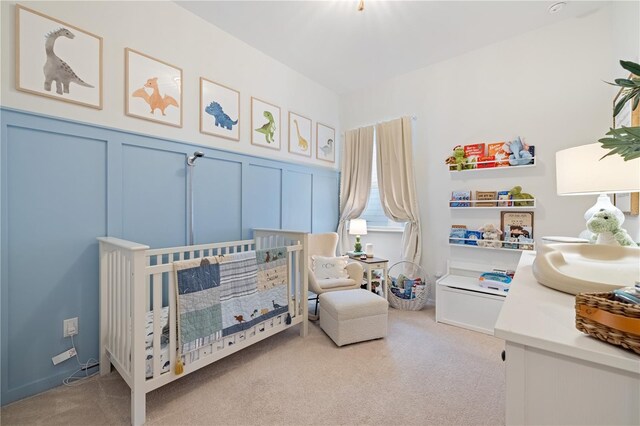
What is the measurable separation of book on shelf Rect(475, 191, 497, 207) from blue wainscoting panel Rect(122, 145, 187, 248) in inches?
111

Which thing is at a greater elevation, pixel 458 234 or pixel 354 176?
pixel 354 176

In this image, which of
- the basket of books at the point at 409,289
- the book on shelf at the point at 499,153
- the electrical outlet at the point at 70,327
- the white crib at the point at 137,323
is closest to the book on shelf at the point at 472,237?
the basket of books at the point at 409,289

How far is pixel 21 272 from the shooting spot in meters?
1.59

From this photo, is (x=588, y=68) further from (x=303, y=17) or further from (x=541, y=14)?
(x=303, y=17)

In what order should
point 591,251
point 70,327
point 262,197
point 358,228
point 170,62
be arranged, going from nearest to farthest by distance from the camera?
1. point 591,251
2. point 70,327
3. point 170,62
4. point 262,197
5. point 358,228

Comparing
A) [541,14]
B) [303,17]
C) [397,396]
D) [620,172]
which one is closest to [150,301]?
[397,396]

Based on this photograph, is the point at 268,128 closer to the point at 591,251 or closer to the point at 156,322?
the point at 156,322

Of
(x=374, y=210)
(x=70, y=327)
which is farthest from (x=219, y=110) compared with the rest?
(x=374, y=210)

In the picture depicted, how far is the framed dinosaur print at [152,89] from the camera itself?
1997 mm

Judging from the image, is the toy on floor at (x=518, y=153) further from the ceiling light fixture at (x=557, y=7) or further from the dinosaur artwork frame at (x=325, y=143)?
the dinosaur artwork frame at (x=325, y=143)

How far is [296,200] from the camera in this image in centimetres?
336

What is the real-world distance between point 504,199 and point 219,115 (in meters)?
2.84

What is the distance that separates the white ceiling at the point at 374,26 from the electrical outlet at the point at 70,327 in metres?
2.50

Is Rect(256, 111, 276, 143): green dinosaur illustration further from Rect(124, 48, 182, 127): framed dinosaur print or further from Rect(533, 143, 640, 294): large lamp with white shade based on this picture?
Rect(533, 143, 640, 294): large lamp with white shade
